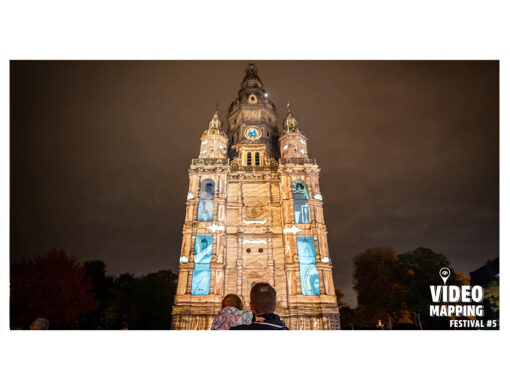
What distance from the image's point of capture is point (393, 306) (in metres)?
28.3

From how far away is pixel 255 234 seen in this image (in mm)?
26766

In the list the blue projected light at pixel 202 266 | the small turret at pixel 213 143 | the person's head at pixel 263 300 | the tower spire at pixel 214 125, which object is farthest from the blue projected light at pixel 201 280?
Result: the person's head at pixel 263 300

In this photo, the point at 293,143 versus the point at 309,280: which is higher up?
the point at 293,143

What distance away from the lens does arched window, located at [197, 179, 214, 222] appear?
86.3 feet

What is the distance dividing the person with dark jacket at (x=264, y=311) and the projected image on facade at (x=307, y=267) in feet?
66.0

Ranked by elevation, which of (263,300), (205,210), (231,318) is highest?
(205,210)

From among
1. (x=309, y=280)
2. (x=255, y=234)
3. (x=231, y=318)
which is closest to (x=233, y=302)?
(x=231, y=318)

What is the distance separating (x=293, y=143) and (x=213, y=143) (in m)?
8.72

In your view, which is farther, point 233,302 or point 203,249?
point 203,249

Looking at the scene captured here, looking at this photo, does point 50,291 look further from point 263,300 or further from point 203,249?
point 263,300

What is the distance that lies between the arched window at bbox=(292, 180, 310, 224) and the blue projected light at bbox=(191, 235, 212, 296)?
26.6 feet

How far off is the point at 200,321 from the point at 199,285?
2671mm

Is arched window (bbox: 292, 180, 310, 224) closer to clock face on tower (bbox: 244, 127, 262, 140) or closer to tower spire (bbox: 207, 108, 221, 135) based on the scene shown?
clock face on tower (bbox: 244, 127, 262, 140)
